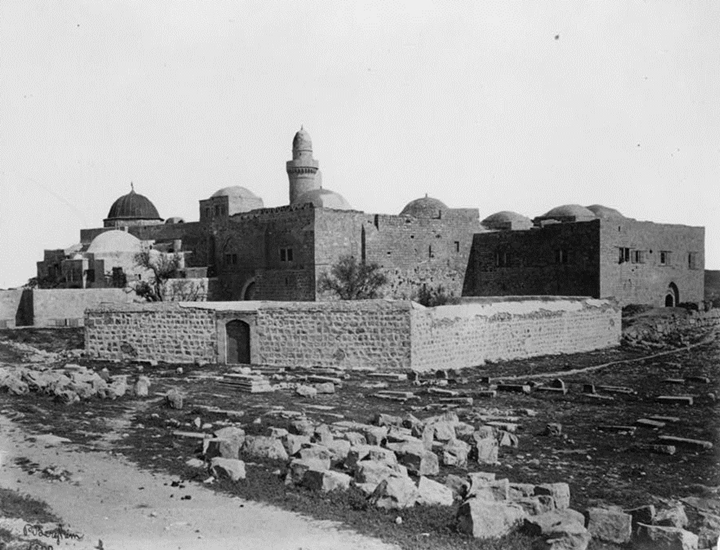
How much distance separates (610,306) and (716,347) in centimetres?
333

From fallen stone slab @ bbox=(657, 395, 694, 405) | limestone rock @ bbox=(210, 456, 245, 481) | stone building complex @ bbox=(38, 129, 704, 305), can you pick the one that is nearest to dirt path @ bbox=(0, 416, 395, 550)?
limestone rock @ bbox=(210, 456, 245, 481)

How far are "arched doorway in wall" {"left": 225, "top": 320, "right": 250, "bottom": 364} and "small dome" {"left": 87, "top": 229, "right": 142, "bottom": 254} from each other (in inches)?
847

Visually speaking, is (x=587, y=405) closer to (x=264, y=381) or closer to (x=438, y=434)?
(x=438, y=434)

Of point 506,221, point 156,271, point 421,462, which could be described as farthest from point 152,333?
point 506,221

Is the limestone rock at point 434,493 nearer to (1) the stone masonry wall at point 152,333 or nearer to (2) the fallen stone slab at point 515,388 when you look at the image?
(2) the fallen stone slab at point 515,388

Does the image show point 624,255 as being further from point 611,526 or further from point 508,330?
point 611,526

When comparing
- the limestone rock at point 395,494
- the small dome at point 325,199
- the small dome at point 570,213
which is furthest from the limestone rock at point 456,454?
the small dome at point 570,213

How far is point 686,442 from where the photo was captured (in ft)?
29.3

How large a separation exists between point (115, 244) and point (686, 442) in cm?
3282

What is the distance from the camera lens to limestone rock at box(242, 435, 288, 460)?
791 centimetres

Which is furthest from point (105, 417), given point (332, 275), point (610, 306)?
point (332, 275)

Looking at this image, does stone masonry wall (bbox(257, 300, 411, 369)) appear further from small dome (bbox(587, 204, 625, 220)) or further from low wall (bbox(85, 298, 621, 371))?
small dome (bbox(587, 204, 625, 220))

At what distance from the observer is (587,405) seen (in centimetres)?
1210

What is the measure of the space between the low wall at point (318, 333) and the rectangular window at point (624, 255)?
46.4 feet
